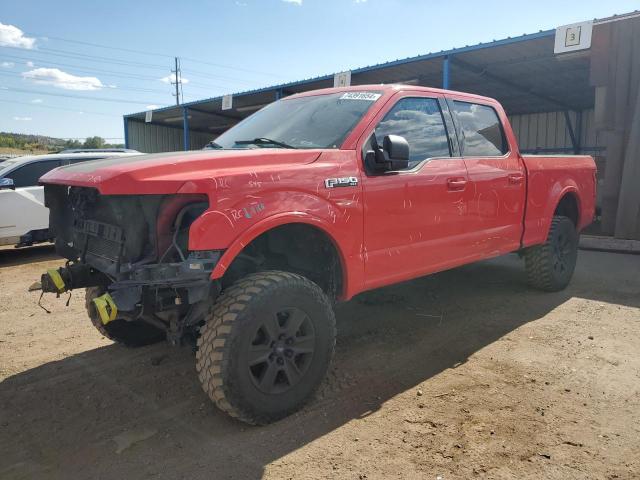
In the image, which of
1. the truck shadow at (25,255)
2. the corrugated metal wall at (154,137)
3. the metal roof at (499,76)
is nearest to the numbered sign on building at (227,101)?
the metal roof at (499,76)

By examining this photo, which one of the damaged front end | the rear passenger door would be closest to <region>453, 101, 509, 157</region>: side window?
the rear passenger door

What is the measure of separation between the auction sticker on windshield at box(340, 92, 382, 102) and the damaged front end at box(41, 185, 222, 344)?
1.59 meters

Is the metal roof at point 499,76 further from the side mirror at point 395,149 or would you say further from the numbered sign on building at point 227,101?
the side mirror at point 395,149

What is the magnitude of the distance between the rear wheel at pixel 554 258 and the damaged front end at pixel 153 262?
4076 mm

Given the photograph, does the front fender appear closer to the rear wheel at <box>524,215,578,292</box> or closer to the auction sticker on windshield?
the auction sticker on windshield

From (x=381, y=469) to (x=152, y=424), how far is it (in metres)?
1.41

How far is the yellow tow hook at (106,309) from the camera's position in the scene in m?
2.65

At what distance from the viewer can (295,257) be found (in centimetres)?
349

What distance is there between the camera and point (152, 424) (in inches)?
119

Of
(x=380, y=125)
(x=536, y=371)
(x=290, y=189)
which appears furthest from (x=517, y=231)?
(x=290, y=189)

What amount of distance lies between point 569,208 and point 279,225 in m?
4.60

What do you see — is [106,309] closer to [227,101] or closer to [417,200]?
[417,200]

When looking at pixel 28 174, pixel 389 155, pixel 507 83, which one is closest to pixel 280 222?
pixel 389 155

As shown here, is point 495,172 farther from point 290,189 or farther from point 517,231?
point 290,189
